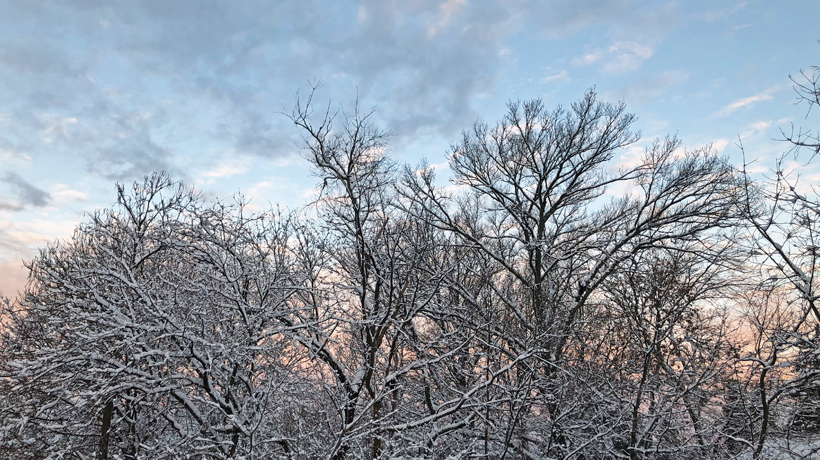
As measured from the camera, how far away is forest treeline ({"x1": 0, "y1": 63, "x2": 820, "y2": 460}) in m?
7.08

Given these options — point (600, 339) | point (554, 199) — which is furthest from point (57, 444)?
point (554, 199)

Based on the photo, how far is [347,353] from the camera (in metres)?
11.2

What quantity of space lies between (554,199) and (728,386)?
672 centimetres

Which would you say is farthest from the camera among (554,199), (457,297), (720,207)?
(554,199)

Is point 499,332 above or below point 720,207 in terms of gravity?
below

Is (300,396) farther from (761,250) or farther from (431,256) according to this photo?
(761,250)

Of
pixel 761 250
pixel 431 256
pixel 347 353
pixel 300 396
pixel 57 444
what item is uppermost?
pixel 431 256

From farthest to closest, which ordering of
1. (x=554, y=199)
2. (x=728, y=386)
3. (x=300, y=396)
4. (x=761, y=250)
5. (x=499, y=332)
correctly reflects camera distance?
(x=554, y=199)
(x=728, y=386)
(x=499, y=332)
(x=300, y=396)
(x=761, y=250)

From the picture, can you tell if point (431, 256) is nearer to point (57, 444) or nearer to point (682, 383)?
point (682, 383)

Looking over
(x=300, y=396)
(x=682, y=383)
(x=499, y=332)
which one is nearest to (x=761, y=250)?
(x=682, y=383)

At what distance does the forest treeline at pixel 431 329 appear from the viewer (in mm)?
7082

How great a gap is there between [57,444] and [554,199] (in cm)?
1443

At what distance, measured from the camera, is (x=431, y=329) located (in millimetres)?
15625

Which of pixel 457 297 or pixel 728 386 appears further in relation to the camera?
pixel 457 297
